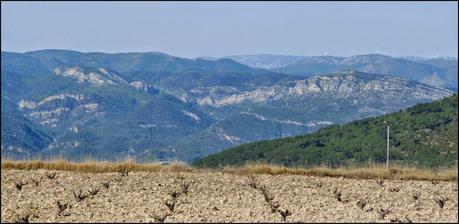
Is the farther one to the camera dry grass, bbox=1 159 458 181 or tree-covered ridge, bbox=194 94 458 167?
tree-covered ridge, bbox=194 94 458 167

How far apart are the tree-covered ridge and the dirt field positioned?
59.4 meters

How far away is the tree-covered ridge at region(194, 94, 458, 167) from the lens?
9206 cm

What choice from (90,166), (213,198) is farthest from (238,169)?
(213,198)

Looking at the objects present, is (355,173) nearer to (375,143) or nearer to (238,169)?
(238,169)

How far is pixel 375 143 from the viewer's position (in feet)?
376

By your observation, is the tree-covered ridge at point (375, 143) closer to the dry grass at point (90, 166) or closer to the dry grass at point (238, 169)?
the dry grass at point (238, 169)

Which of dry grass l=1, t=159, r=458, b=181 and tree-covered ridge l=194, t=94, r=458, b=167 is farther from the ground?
dry grass l=1, t=159, r=458, b=181

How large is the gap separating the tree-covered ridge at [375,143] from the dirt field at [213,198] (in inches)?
2338

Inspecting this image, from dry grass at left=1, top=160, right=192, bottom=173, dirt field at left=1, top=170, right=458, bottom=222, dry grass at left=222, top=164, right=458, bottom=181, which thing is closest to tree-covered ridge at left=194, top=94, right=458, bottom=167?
dry grass at left=222, top=164, right=458, bottom=181

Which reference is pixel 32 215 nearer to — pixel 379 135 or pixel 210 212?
pixel 210 212

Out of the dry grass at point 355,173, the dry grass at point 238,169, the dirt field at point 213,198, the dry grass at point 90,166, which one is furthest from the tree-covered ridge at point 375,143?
the dirt field at point 213,198

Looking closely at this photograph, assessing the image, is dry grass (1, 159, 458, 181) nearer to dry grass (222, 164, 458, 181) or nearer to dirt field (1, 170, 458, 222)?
dry grass (222, 164, 458, 181)

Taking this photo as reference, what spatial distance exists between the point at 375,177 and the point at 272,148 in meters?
119

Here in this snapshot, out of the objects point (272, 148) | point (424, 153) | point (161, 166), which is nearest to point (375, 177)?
point (161, 166)
